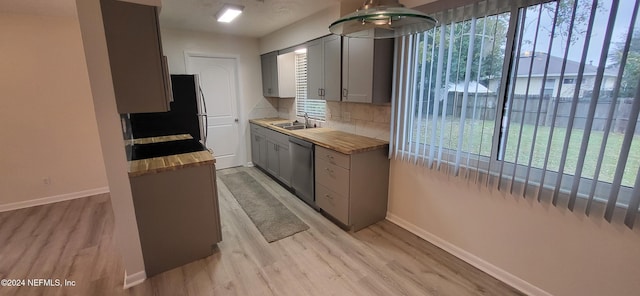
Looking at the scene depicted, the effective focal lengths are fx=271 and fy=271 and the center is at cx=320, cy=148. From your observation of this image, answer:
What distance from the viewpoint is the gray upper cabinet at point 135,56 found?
5.66 feet

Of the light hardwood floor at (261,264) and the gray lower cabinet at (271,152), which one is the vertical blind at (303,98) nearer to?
the gray lower cabinet at (271,152)

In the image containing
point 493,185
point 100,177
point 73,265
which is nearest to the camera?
point 493,185

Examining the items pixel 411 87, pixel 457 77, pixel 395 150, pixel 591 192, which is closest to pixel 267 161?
pixel 395 150

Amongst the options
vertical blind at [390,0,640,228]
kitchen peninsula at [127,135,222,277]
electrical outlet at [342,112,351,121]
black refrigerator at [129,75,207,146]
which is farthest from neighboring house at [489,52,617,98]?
black refrigerator at [129,75,207,146]

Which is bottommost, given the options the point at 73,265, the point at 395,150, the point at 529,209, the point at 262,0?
the point at 73,265

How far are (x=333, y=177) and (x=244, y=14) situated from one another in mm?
2286

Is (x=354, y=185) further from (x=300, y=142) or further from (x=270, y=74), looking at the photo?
(x=270, y=74)

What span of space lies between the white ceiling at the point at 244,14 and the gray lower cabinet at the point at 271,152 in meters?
1.52

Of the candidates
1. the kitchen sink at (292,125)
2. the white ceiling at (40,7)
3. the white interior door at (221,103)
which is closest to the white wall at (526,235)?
the kitchen sink at (292,125)

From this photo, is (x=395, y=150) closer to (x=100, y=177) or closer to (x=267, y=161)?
(x=267, y=161)

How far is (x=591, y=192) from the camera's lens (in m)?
1.55

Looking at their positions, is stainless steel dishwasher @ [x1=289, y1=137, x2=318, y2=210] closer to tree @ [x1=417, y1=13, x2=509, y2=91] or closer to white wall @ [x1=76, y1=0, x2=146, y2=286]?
tree @ [x1=417, y1=13, x2=509, y2=91]

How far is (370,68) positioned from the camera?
2.59 meters

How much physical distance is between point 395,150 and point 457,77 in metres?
0.90
